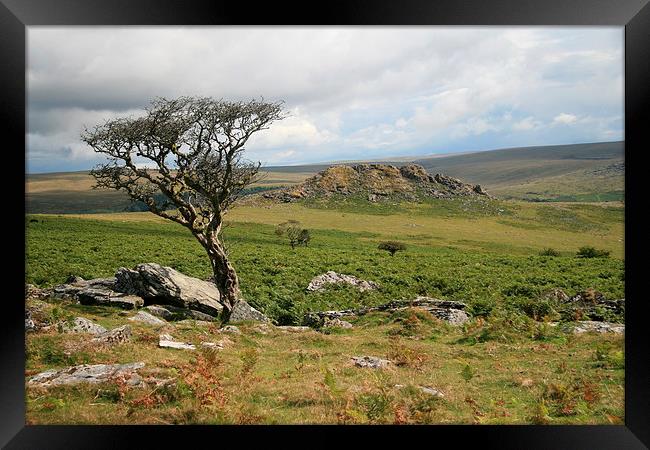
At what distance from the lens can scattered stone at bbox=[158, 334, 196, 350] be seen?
1125 centimetres

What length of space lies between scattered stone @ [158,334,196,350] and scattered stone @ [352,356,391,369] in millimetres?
4052

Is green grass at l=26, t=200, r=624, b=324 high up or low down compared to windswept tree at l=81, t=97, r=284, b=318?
down

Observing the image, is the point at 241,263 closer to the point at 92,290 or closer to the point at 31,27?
the point at 92,290

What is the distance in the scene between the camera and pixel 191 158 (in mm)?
15797

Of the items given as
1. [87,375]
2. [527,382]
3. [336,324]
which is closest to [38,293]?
[87,375]

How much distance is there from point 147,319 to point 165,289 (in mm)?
1898

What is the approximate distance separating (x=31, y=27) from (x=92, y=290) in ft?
32.6

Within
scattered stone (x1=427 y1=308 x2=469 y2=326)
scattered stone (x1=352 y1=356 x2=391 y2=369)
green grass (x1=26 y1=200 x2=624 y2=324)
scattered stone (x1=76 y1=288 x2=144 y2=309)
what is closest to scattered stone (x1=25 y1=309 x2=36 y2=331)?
scattered stone (x1=76 y1=288 x2=144 y2=309)

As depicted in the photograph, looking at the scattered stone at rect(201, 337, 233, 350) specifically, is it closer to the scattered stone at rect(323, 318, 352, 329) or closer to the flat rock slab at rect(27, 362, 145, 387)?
the flat rock slab at rect(27, 362, 145, 387)

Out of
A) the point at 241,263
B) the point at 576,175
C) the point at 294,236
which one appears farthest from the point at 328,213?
the point at 576,175

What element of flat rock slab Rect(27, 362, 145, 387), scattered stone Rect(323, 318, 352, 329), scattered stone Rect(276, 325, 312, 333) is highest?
flat rock slab Rect(27, 362, 145, 387)

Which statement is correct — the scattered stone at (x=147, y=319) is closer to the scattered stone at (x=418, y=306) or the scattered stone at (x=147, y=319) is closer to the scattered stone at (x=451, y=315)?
the scattered stone at (x=418, y=306)

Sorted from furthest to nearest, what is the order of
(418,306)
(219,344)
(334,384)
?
(418,306), (219,344), (334,384)

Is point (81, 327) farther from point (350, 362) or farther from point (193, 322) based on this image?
point (350, 362)
